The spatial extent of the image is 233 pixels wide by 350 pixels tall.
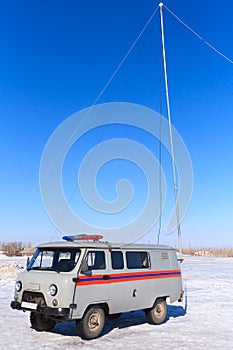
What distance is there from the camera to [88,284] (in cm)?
871

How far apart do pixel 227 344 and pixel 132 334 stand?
8.17ft

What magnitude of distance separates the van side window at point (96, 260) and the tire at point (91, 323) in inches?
40.6

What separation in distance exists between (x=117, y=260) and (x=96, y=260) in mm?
815

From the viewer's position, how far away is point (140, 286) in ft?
33.4

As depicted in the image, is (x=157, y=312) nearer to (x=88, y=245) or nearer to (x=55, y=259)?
(x=88, y=245)

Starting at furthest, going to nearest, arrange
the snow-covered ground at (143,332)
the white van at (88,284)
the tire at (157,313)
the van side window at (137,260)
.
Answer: the tire at (157,313), the van side window at (137,260), the white van at (88,284), the snow-covered ground at (143,332)

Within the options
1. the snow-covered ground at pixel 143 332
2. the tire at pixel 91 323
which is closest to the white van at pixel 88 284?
the tire at pixel 91 323

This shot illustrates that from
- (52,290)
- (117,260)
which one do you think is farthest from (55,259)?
(117,260)

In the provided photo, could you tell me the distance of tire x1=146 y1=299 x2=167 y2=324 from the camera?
1057cm

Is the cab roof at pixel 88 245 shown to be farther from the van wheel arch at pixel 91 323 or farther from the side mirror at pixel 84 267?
the van wheel arch at pixel 91 323

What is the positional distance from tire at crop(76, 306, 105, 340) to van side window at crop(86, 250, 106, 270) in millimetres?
1031

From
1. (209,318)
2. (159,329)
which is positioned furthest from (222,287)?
(159,329)

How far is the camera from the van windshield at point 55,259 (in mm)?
8953

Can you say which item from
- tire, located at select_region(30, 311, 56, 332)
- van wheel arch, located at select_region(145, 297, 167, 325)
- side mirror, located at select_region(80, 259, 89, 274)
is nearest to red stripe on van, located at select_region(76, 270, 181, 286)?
side mirror, located at select_region(80, 259, 89, 274)
